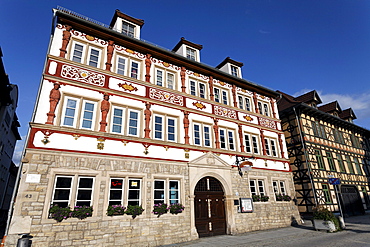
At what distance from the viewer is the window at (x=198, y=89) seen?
1456 cm

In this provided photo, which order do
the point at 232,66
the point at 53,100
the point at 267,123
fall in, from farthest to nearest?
the point at 232,66
the point at 267,123
the point at 53,100

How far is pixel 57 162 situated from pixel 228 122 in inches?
398

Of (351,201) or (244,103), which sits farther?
(351,201)

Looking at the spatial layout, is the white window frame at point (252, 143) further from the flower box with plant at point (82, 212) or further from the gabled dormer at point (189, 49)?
the flower box with plant at point (82, 212)

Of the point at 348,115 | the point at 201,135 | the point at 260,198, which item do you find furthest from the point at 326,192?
the point at 348,115

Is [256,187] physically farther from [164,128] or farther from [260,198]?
[164,128]

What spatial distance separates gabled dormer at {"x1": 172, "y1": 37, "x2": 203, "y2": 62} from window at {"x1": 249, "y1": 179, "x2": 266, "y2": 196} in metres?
9.12

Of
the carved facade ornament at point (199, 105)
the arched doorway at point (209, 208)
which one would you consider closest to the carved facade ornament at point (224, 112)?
the carved facade ornament at point (199, 105)

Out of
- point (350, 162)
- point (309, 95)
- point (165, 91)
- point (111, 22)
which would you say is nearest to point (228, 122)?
point (165, 91)

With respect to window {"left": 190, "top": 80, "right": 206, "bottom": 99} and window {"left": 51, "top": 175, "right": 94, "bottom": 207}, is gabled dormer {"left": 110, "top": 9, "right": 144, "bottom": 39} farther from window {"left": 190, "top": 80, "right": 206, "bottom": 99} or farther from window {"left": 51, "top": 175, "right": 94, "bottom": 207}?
window {"left": 51, "top": 175, "right": 94, "bottom": 207}

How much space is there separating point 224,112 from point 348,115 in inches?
816

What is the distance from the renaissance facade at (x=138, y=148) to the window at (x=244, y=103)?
228 millimetres

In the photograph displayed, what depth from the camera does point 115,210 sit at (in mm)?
9242

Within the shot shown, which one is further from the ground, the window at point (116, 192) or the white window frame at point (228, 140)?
the white window frame at point (228, 140)
